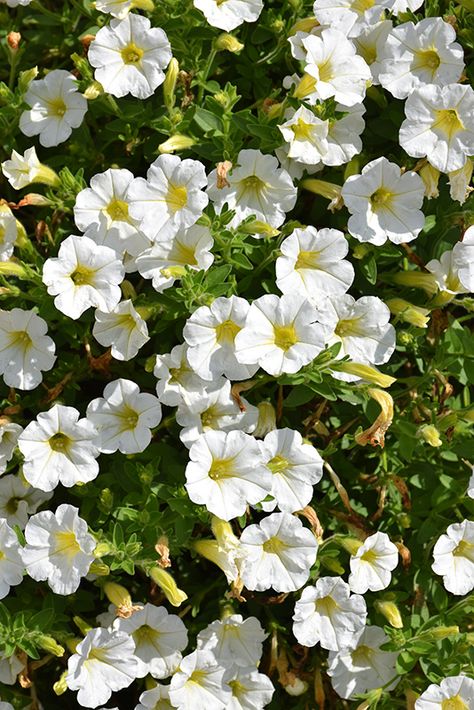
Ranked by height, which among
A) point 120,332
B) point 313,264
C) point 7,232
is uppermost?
point 313,264

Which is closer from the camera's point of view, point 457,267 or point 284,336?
point 284,336

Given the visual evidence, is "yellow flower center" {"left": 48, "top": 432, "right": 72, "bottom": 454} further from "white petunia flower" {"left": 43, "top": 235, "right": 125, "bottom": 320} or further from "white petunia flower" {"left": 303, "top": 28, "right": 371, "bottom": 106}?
"white petunia flower" {"left": 303, "top": 28, "right": 371, "bottom": 106}

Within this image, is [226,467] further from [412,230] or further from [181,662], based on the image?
[412,230]

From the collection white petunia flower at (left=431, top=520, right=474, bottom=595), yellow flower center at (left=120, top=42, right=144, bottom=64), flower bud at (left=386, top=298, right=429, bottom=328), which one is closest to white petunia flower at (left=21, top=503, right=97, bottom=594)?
white petunia flower at (left=431, top=520, right=474, bottom=595)

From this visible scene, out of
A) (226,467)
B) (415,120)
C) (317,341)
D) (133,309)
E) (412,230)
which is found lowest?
(226,467)

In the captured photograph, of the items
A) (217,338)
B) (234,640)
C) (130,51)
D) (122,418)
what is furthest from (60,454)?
(130,51)

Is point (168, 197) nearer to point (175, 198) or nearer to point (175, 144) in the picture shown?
point (175, 198)

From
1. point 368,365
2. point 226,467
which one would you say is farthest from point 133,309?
point 368,365
